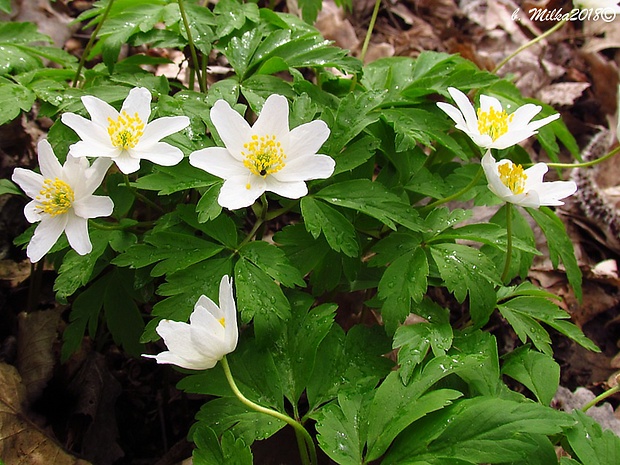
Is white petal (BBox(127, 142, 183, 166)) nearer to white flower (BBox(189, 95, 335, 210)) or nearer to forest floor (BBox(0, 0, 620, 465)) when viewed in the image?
white flower (BBox(189, 95, 335, 210))

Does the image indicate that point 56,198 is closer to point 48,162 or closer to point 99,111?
point 48,162

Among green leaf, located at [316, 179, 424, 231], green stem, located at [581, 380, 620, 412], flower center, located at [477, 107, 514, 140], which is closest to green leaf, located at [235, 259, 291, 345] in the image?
green leaf, located at [316, 179, 424, 231]

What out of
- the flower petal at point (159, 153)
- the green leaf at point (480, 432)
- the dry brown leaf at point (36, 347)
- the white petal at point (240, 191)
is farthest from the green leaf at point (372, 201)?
the dry brown leaf at point (36, 347)

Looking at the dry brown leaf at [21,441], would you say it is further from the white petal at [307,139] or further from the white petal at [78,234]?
the white petal at [307,139]

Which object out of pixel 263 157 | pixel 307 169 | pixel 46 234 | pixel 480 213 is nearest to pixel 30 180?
pixel 46 234

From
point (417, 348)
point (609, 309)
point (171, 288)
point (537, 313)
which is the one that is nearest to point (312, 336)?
point (417, 348)

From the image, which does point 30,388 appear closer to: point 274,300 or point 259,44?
point 274,300
